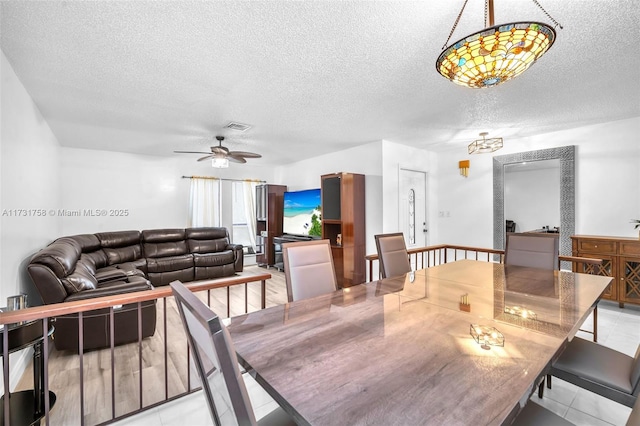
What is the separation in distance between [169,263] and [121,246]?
92 centimetres

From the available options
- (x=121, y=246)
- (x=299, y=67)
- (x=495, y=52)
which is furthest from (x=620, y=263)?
(x=121, y=246)

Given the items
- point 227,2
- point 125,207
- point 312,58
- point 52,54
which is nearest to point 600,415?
point 312,58

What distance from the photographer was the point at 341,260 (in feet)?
15.5

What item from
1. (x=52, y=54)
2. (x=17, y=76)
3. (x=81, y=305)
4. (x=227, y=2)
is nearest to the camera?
(x=81, y=305)

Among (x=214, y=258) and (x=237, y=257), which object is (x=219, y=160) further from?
(x=237, y=257)

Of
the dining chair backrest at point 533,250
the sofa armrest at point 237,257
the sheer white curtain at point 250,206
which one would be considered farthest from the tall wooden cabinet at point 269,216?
the dining chair backrest at point 533,250

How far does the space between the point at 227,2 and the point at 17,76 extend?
212 cm

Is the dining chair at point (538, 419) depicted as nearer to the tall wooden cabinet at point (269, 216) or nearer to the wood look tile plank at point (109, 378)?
the wood look tile plank at point (109, 378)

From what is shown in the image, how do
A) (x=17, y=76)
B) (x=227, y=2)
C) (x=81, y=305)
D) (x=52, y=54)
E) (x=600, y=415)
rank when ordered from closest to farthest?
(x=81, y=305) → (x=227, y=2) → (x=600, y=415) → (x=52, y=54) → (x=17, y=76)

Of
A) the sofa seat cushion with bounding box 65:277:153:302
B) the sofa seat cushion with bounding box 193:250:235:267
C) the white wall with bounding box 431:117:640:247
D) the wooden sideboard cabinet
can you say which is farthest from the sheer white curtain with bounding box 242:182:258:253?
the wooden sideboard cabinet

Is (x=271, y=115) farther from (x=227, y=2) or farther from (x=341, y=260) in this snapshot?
(x=341, y=260)

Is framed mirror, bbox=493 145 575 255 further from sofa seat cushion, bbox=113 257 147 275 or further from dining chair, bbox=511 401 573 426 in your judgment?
sofa seat cushion, bbox=113 257 147 275

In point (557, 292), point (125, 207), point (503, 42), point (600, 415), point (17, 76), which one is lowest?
point (600, 415)

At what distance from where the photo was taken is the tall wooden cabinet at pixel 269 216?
6.64m
